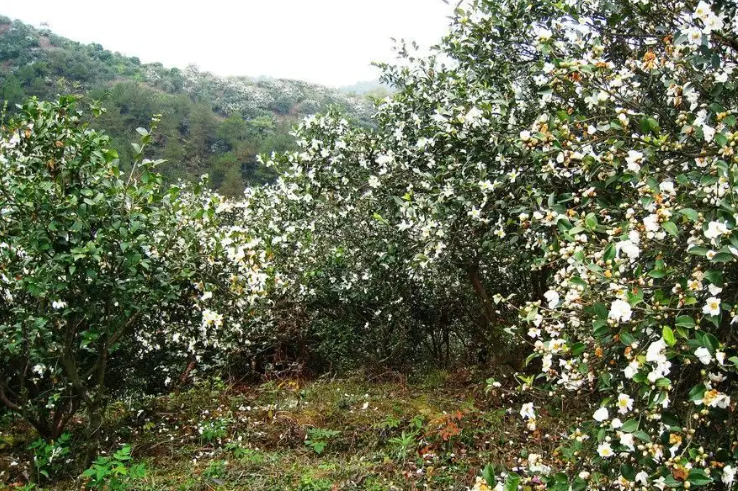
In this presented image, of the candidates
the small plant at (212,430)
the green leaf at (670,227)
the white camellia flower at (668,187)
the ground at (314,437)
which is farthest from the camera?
the small plant at (212,430)

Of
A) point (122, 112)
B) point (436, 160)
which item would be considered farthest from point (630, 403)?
point (122, 112)

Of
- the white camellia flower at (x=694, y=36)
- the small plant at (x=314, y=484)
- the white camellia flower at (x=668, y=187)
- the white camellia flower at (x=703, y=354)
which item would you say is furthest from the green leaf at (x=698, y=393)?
the small plant at (x=314, y=484)

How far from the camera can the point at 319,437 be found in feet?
15.4

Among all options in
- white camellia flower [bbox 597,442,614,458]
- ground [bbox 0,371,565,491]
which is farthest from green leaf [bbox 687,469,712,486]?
ground [bbox 0,371,565,491]

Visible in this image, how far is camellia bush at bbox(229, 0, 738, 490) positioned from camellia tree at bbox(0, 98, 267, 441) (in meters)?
1.64

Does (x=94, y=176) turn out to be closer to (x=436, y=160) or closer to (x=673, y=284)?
(x=436, y=160)

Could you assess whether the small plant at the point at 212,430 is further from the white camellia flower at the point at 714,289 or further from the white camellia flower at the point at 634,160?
the white camellia flower at the point at 714,289

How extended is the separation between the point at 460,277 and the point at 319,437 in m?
2.59

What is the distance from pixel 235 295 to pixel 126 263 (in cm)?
211

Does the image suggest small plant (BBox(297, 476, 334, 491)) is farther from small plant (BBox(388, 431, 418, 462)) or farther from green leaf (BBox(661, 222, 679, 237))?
green leaf (BBox(661, 222, 679, 237))

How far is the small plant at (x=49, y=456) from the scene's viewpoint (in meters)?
3.98

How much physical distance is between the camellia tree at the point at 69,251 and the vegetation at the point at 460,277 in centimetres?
2

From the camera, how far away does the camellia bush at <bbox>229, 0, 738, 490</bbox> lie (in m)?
1.78

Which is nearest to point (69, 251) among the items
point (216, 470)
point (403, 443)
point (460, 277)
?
point (216, 470)
